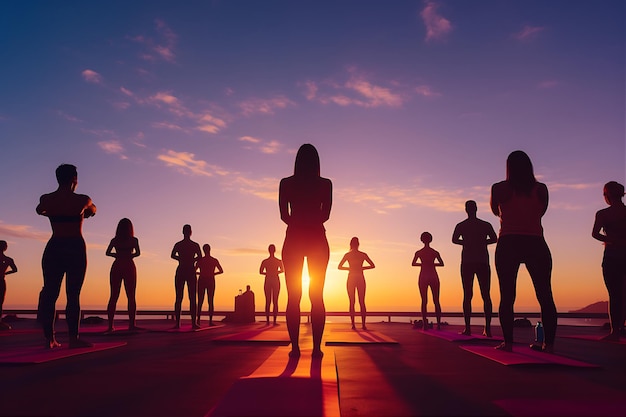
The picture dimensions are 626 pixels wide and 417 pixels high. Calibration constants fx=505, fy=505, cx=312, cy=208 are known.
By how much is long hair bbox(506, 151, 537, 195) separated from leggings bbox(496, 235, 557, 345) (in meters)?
0.57

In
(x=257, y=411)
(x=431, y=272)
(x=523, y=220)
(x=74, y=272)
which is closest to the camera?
(x=257, y=411)

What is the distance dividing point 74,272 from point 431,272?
23.1 feet

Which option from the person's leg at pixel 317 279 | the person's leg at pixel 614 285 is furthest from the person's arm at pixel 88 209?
the person's leg at pixel 614 285

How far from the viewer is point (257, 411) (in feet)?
8.63

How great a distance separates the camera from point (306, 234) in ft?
17.2

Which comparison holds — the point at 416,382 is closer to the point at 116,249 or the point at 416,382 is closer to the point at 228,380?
the point at 228,380

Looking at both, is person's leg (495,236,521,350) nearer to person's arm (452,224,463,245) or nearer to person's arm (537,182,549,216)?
person's arm (537,182,549,216)

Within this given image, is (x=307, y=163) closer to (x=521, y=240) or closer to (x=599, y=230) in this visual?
(x=521, y=240)

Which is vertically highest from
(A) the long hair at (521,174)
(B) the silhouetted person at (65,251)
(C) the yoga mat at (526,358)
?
(A) the long hair at (521,174)

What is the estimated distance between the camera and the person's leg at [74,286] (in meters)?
6.23

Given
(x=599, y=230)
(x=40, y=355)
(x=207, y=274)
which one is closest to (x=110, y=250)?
(x=207, y=274)

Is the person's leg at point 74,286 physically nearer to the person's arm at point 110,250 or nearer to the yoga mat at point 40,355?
the yoga mat at point 40,355

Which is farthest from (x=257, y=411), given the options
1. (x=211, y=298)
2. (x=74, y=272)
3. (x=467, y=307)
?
(x=211, y=298)

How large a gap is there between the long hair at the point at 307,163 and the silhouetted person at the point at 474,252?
4384 millimetres
